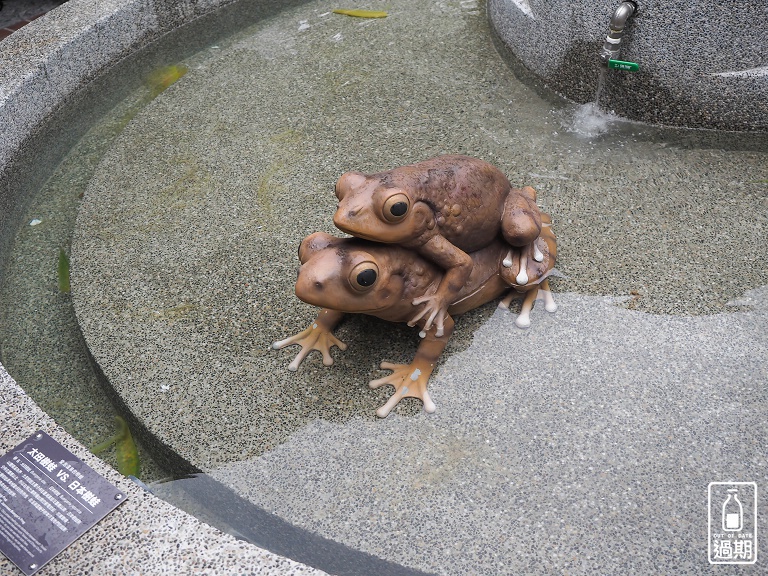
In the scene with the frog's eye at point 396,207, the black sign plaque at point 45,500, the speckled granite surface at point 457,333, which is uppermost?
the frog's eye at point 396,207

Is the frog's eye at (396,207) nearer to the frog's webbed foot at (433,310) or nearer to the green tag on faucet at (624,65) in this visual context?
the frog's webbed foot at (433,310)

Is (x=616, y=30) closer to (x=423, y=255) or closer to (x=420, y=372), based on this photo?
(x=423, y=255)

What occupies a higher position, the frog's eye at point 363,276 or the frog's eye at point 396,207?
the frog's eye at point 396,207

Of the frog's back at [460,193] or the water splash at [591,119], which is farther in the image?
the water splash at [591,119]

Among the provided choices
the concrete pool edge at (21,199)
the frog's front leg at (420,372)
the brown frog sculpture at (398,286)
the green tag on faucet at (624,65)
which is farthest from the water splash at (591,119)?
the concrete pool edge at (21,199)

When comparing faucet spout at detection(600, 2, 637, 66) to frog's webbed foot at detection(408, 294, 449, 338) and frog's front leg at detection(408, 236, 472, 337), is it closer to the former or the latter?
frog's front leg at detection(408, 236, 472, 337)

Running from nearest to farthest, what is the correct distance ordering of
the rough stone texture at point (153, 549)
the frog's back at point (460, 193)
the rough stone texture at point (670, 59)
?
the rough stone texture at point (153, 549)
the frog's back at point (460, 193)
the rough stone texture at point (670, 59)

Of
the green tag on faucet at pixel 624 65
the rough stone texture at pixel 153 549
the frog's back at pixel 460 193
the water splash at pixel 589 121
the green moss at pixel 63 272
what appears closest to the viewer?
the rough stone texture at pixel 153 549

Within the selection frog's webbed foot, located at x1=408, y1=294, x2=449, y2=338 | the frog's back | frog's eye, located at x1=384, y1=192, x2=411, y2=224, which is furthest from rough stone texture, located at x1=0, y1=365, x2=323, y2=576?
the frog's back
